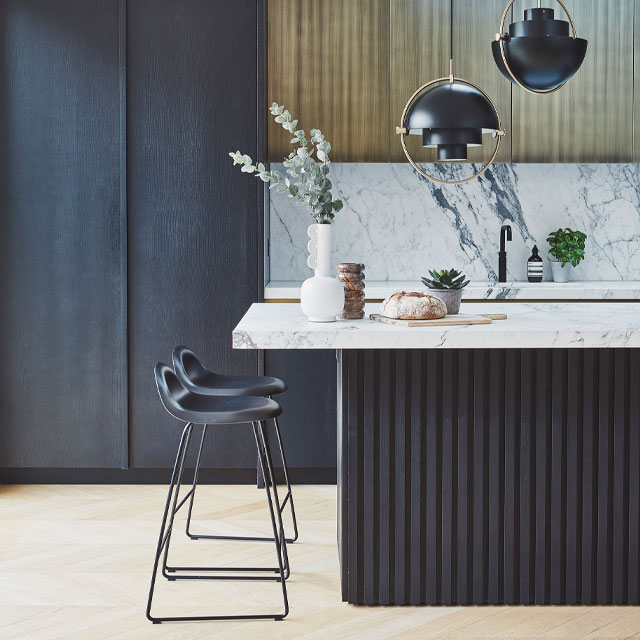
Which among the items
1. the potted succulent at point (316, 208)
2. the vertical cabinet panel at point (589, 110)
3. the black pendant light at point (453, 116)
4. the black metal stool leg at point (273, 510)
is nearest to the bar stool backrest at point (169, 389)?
the black metal stool leg at point (273, 510)

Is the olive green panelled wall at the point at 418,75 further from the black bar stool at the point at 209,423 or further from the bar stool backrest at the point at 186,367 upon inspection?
the black bar stool at the point at 209,423

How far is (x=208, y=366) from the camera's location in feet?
13.9

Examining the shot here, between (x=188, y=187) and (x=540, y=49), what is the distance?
2.06 metres

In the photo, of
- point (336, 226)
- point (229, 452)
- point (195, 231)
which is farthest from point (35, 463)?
point (336, 226)

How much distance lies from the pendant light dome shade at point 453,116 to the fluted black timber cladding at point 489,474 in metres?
0.73

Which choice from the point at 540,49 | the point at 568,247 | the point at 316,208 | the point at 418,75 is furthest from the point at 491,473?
the point at 418,75

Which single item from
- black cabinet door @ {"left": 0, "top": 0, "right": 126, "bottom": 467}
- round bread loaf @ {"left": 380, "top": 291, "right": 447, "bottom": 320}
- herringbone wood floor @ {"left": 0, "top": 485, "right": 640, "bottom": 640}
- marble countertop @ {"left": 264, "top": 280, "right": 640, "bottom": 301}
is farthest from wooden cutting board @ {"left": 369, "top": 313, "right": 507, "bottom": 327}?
black cabinet door @ {"left": 0, "top": 0, "right": 126, "bottom": 467}

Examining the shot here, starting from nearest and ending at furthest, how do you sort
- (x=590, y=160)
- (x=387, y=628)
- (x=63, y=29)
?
(x=387, y=628), (x=63, y=29), (x=590, y=160)

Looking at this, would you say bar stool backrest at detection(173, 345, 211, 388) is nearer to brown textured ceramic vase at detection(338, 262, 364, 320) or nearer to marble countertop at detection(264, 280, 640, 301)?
brown textured ceramic vase at detection(338, 262, 364, 320)

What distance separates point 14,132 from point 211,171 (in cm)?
95

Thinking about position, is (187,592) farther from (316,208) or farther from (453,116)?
(453,116)

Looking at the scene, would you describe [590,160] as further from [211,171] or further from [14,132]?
[14,132]

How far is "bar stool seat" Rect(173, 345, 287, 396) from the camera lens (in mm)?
3088

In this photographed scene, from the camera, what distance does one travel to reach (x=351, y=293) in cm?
291
